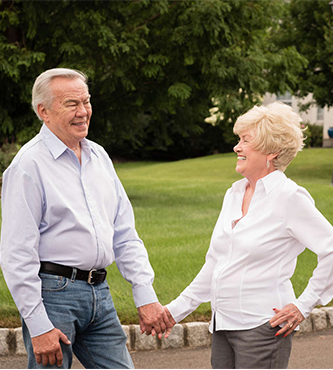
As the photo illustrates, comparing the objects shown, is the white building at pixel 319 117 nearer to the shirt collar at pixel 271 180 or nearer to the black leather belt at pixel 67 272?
the shirt collar at pixel 271 180

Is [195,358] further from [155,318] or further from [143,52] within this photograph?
[143,52]

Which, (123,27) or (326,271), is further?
(123,27)

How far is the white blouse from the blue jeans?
1.84 ft

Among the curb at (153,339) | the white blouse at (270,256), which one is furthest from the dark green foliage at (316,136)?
the white blouse at (270,256)

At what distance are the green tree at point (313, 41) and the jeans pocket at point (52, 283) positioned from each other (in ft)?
76.3

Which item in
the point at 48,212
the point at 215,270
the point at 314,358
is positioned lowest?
the point at 314,358

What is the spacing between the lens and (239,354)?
287cm

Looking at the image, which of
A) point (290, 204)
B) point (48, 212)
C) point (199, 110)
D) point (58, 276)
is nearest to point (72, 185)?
point (48, 212)

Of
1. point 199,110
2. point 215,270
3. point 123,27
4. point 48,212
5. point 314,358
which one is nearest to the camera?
point 48,212

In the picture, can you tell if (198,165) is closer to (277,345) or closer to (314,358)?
(314,358)

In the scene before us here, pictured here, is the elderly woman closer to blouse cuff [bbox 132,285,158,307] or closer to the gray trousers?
the gray trousers

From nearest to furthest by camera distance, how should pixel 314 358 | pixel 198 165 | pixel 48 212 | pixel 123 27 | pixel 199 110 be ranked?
pixel 48 212 → pixel 314 358 → pixel 123 27 → pixel 199 110 → pixel 198 165

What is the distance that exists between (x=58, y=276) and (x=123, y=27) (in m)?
13.2

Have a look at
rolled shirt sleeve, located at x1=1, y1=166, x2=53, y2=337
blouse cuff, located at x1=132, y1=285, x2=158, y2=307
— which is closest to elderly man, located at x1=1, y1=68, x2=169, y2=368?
rolled shirt sleeve, located at x1=1, y1=166, x2=53, y2=337
